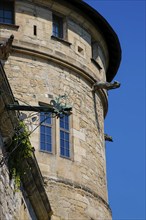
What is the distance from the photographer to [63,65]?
19562 mm

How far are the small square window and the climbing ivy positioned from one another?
27.0ft

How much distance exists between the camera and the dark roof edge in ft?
68.1

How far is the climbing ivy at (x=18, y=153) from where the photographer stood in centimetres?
1156

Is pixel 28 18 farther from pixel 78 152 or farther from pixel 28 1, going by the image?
pixel 78 152

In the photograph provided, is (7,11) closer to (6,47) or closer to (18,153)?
(6,47)

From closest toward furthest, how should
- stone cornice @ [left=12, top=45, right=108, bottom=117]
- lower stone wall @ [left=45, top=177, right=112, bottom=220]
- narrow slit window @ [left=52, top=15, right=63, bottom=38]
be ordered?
lower stone wall @ [left=45, top=177, right=112, bottom=220] → stone cornice @ [left=12, top=45, right=108, bottom=117] → narrow slit window @ [left=52, top=15, right=63, bottom=38]

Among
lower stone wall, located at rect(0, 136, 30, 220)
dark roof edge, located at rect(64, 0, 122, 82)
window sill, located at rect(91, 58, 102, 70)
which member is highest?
dark roof edge, located at rect(64, 0, 122, 82)

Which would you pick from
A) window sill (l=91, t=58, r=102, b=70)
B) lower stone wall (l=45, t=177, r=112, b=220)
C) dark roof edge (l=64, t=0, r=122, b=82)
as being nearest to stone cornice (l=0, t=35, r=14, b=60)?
dark roof edge (l=64, t=0, r=122, b=82)

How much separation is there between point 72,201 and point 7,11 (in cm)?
637

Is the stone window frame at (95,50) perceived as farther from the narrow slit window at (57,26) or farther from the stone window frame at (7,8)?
the stone window frame at (7,8)

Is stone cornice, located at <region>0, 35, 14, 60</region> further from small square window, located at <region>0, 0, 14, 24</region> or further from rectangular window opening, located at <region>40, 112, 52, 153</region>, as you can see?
rectangular window opening, located at <region>40, 112, 52, 153</region>

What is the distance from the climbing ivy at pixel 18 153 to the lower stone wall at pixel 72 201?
16.7 feet

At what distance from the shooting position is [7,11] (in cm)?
1984

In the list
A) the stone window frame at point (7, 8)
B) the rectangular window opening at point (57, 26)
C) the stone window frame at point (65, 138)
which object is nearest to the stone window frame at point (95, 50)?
the rectangular window opening at point (57, 26)
